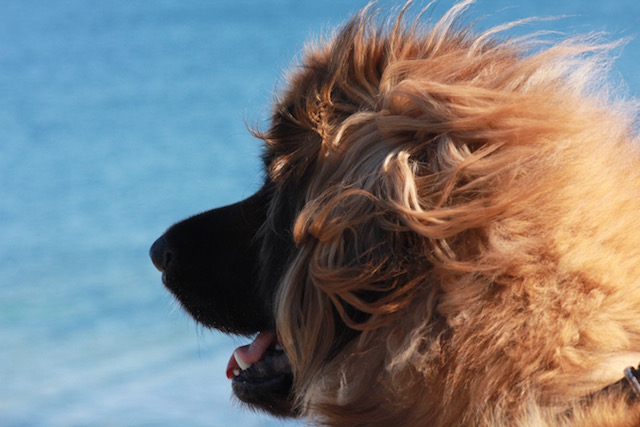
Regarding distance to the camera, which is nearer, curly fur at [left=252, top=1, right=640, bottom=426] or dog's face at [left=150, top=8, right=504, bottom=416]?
curly fur at [left=252, top=1, right=640, bottom=426]

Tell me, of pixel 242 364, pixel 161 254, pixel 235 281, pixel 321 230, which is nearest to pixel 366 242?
pixel 321 230

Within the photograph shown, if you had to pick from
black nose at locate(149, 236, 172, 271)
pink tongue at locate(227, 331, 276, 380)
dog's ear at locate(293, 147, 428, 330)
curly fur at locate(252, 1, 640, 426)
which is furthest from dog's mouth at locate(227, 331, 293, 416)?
dog's ear at locate(293, 147, 428, 330)

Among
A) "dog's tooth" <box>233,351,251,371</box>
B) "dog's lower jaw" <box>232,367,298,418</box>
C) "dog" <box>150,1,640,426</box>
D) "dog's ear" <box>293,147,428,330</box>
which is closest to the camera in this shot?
"dog" <box>150,1,640,426</box>

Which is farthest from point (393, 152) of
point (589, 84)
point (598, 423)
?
point (598, 423)

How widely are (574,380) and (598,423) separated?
0.14 m

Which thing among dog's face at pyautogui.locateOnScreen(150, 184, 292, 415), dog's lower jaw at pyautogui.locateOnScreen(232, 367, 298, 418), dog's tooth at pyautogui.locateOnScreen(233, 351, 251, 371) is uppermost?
dog's face at pyautogui.locateOnScreen(150, 184, 292, 415)

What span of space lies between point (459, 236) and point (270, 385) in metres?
1.32

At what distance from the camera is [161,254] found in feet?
12.1

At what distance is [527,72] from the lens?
114 inches

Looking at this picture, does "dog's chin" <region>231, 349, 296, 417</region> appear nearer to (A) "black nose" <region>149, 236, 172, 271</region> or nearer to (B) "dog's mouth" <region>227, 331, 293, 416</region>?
(B) "dog's mouth" <region>227, 331, 293, 416</region>

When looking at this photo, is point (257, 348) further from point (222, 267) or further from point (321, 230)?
point (321, 230)

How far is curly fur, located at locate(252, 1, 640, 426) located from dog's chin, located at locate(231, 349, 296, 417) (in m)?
0.39

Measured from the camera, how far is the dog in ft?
7.70

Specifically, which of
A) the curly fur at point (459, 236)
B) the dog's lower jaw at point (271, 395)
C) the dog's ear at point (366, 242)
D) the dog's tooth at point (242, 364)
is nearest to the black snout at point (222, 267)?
the dog's tooth at point (242, 364)
